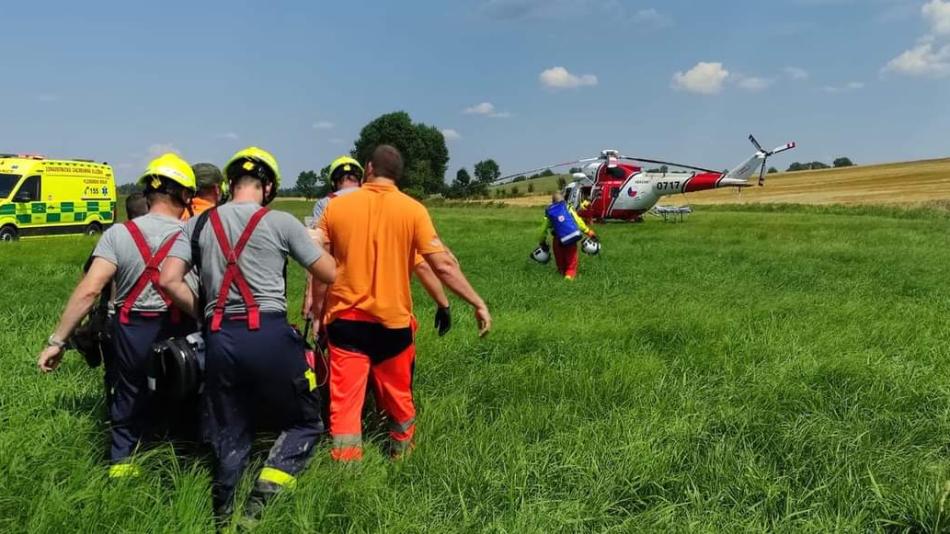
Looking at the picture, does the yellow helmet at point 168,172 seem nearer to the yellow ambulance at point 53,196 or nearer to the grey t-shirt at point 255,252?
the grey t-shirt at point 255,252

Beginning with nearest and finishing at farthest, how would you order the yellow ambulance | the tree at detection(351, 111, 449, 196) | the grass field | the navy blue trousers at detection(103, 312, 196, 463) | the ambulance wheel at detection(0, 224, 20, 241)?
the navy blue trousers at detection(103, 312, 196, 463) < the ambulance wheel at detection(0, 224, 20, 241) < the yellow ambulance < the grass field < the tree at detection(351, 111, 449, 196)

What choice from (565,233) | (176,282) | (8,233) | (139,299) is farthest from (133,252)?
(8,233)

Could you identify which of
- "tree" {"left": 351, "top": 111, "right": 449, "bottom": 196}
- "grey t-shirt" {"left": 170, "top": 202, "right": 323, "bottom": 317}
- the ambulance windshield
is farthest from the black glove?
"tree" {"left": 351, "top": 111, "right": 449, "bottom": 196}

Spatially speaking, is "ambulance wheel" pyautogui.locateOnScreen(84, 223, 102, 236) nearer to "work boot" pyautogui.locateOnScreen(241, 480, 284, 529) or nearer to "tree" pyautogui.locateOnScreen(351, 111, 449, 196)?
"work boot" pyautogui.locateOnScreen(241, 480, 284, 529)

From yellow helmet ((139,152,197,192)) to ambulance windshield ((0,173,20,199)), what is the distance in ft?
64.0

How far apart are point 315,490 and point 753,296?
716 cm

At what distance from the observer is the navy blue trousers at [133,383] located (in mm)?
3234

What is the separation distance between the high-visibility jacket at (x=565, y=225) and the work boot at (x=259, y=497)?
7.89 metres

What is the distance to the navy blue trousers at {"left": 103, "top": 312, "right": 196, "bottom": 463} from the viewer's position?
3.23 m

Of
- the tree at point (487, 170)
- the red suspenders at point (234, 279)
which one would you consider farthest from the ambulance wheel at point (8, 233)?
the tree at point (487, 170)

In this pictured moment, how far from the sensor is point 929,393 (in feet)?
14.0

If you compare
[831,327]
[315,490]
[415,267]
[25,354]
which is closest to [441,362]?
[415,267]

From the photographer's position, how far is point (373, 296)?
3.38 m

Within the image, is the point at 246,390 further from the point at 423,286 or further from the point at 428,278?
the point at 423,286
